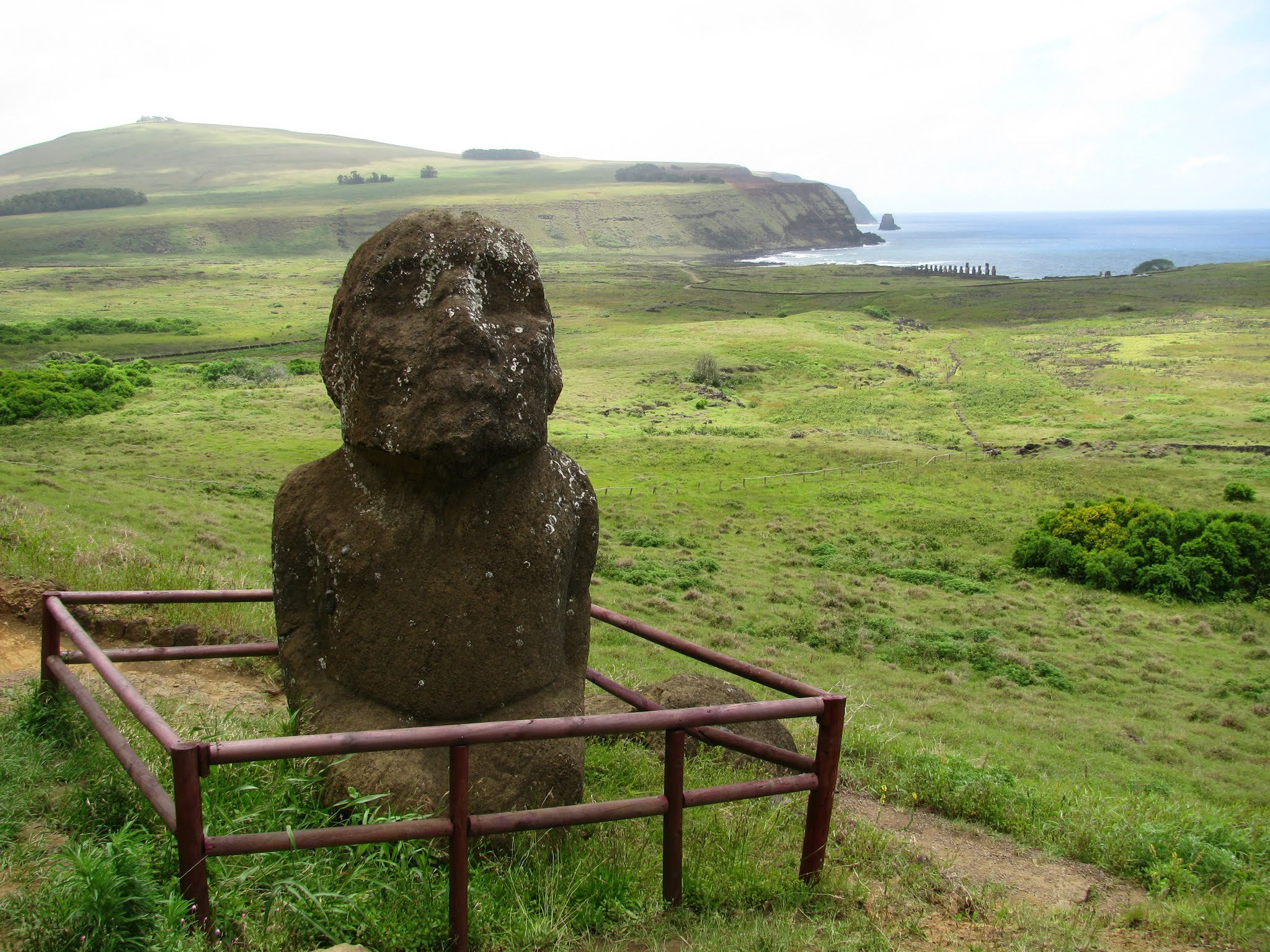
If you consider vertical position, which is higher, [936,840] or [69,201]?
[69,201]

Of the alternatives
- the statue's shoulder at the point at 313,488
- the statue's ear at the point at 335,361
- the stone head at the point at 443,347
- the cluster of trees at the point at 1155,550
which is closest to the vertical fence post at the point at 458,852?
the stone head at the point at 443,347

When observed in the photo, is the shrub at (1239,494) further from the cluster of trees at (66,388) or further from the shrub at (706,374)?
the cluster of trees at (66,388)

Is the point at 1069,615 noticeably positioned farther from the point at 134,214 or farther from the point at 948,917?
the point at 134,214

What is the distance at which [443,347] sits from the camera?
503 cm

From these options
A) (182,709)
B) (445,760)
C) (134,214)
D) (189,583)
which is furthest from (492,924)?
(134,214)

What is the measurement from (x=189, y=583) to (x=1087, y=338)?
7277 cm

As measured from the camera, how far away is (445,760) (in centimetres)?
500

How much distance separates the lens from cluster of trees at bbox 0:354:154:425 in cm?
3659

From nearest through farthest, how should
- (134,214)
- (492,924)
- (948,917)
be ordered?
(492,924), (948,917), (134,214)

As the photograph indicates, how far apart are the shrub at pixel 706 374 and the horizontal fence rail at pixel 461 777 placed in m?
50.4

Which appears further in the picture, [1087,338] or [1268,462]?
[1087,338]

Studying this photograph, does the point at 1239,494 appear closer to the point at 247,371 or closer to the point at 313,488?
the point at 313,488

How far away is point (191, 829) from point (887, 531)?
87.6 feet

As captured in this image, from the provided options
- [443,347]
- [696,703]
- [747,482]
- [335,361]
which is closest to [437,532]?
[443,347]
